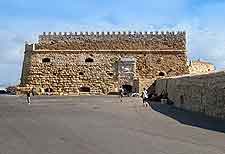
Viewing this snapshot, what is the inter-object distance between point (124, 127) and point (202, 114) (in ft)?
15.5

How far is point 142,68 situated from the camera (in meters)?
38.6

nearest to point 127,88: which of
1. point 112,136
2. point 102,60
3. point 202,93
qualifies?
point 102,60

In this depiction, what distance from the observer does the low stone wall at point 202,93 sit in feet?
50.0

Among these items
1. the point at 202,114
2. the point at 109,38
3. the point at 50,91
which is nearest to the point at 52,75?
the point at 50,91

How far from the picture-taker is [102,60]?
127 feet

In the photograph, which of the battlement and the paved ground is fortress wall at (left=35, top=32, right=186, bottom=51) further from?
the paved ground

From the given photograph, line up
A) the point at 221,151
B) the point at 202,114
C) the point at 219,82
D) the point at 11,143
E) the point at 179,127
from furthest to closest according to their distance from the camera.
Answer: the point at 202,114 → the point at 219,82 → the point at 179,127 → the point at 11,143 → the point at 221,151

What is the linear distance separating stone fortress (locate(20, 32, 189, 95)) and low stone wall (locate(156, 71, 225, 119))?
44.1 feet

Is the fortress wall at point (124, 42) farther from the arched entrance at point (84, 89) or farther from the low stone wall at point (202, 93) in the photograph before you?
the low stone wall at point (202, 93)

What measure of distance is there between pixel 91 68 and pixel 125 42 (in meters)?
3.77

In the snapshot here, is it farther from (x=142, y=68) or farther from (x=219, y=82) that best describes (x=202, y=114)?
(x=142, y=68)

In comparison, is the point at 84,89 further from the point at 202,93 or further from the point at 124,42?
the point at 202,93

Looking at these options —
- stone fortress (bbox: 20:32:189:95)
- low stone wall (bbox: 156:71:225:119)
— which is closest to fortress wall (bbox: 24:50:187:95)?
stone fortress (bbox: 20:32:189:95)

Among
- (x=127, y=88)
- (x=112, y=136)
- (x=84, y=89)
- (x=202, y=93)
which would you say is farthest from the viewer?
(x=127, y=88)
